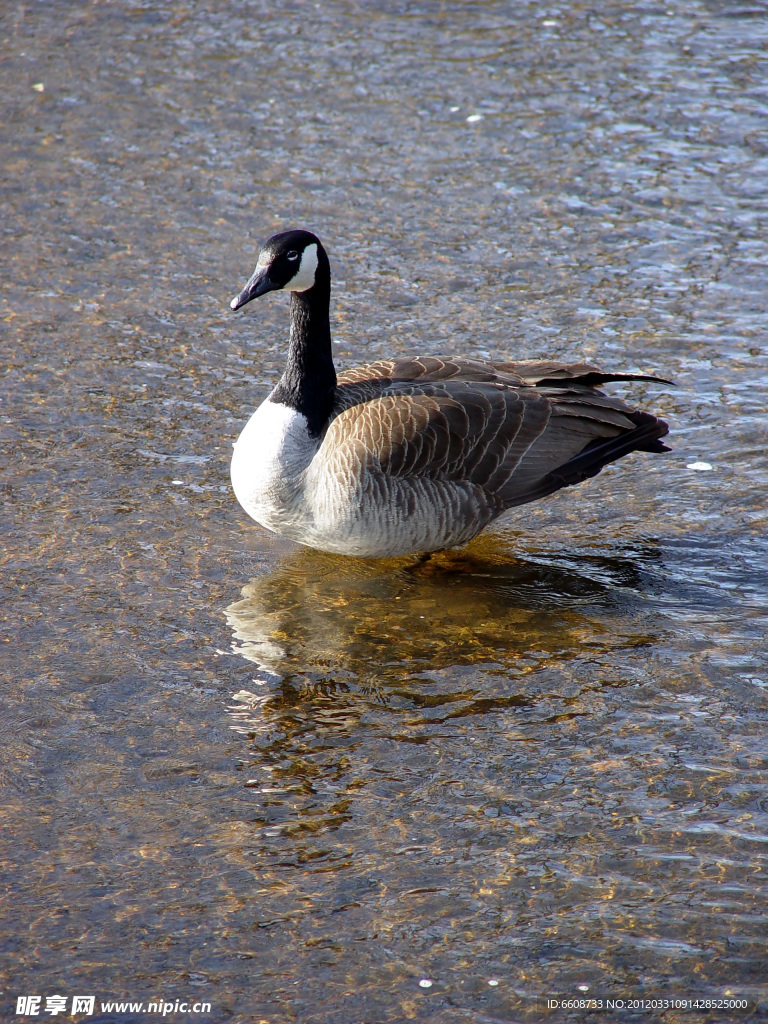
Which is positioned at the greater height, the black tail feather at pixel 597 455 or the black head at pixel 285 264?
the black head at pixel 285 264

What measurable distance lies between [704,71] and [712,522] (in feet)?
22.4

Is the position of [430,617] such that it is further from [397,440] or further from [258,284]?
[258,284]

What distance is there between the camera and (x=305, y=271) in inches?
248

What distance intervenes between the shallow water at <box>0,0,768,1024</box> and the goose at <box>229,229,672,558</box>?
48cm

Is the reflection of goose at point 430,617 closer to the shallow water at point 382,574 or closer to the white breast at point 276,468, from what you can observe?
the shallow water at point 382,574

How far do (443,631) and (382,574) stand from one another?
697 mm

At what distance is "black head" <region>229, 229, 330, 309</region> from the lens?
6172 mm

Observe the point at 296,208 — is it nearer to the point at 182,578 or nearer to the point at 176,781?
the point at 182,578

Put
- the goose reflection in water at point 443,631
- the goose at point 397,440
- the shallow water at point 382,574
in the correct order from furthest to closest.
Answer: the goose at point 397,440 < the goose reflection in water at point 443,631 < the shallow water at point 382,574

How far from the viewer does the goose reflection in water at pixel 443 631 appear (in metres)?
5.64

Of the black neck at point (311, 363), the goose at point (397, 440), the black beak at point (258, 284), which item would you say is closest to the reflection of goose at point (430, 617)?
the goose at point (397, 440)

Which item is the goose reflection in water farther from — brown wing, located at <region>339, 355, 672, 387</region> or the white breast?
brown wing, located at <region>339, 355, 672, 387</region>

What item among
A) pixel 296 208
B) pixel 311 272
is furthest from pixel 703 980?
pixel 296 208

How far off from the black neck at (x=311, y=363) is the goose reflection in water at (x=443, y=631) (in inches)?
37.3
